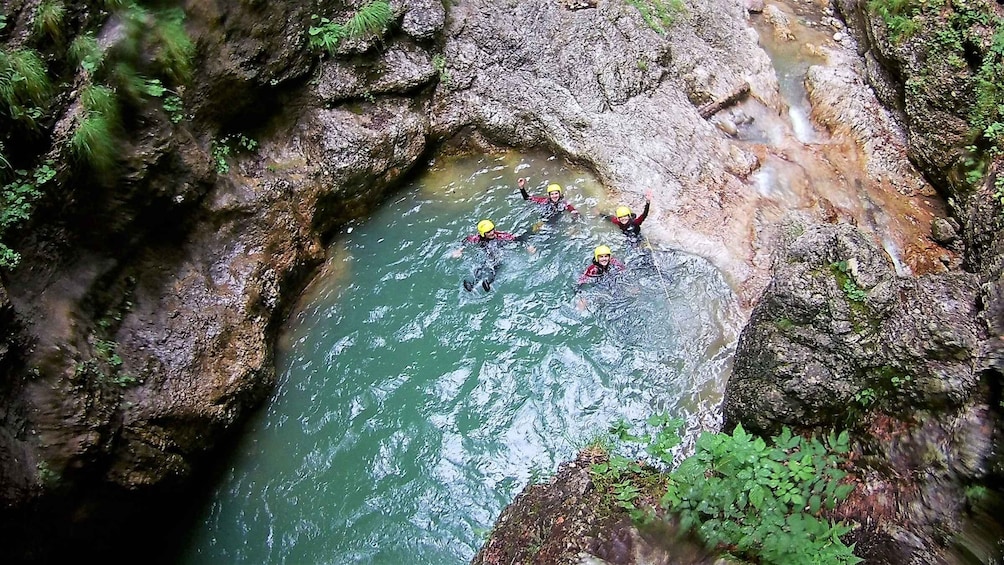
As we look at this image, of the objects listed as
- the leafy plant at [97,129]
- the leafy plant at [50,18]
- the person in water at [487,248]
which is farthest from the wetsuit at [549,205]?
the leafy plant at [50,18]

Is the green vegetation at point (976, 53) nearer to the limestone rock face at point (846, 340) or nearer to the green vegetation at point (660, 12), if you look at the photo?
the limestone rock face at point (846, 340)

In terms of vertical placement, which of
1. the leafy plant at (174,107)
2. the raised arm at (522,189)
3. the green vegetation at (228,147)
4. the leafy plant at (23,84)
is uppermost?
the leafy plant at (23,84)

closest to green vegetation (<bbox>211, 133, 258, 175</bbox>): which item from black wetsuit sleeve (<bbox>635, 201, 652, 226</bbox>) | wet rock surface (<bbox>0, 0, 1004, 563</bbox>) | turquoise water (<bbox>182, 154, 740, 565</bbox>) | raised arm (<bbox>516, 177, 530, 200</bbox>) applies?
wet rock surface (<bbox>0, 0, 1004, 563</bbox>)

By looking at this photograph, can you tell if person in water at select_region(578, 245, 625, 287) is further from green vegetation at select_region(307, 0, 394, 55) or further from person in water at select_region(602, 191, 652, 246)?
green vegetation at select_region(307, 0, 394, 55)

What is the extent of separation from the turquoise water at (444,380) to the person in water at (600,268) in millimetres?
171

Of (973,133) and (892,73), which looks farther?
(892,73)

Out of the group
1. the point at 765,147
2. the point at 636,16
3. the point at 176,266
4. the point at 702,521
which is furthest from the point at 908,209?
the point at 176,266

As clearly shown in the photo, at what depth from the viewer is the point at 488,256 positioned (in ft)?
30.3

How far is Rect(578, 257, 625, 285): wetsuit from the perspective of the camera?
8766 mm

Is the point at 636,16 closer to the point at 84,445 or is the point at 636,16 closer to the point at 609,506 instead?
the point at 609,506

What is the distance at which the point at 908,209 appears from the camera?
944cm

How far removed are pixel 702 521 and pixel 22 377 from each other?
6099 mm

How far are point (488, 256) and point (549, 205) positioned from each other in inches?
55.0

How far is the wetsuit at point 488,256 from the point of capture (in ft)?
29.2
